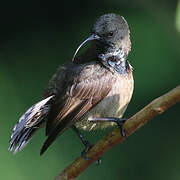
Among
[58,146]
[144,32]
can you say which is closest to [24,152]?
[58,146]

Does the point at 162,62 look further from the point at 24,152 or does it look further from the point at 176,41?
the point at 24,152

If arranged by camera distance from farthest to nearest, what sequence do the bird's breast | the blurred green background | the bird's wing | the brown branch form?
the blurred green background → the bird's breast → the bird's wing → the brown branch

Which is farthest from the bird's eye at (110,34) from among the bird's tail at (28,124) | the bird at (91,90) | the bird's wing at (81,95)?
the bird's tail at (28,124)

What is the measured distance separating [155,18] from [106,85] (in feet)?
4.06

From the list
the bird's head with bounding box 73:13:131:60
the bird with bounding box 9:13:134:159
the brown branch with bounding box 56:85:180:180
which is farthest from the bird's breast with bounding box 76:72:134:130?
the brown branch with bounding box 56:85:180:180

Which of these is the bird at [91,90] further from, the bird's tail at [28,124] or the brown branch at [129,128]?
the brown branch at [129,128]

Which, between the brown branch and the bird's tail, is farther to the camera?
the bird's tail

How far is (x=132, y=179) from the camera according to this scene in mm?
5562

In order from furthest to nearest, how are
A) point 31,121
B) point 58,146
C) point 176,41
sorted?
point 58,146
point 176,41
point 31,121

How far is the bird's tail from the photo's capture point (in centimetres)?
427

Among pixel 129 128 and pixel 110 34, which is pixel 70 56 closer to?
pixel 110 34

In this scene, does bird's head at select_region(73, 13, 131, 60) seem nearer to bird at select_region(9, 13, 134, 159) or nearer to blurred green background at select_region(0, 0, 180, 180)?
bird at select_region(9, 13, 134, 159)

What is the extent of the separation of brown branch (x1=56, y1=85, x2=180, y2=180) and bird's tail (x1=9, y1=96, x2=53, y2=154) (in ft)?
2.37

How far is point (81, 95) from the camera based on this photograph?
4.39 m
